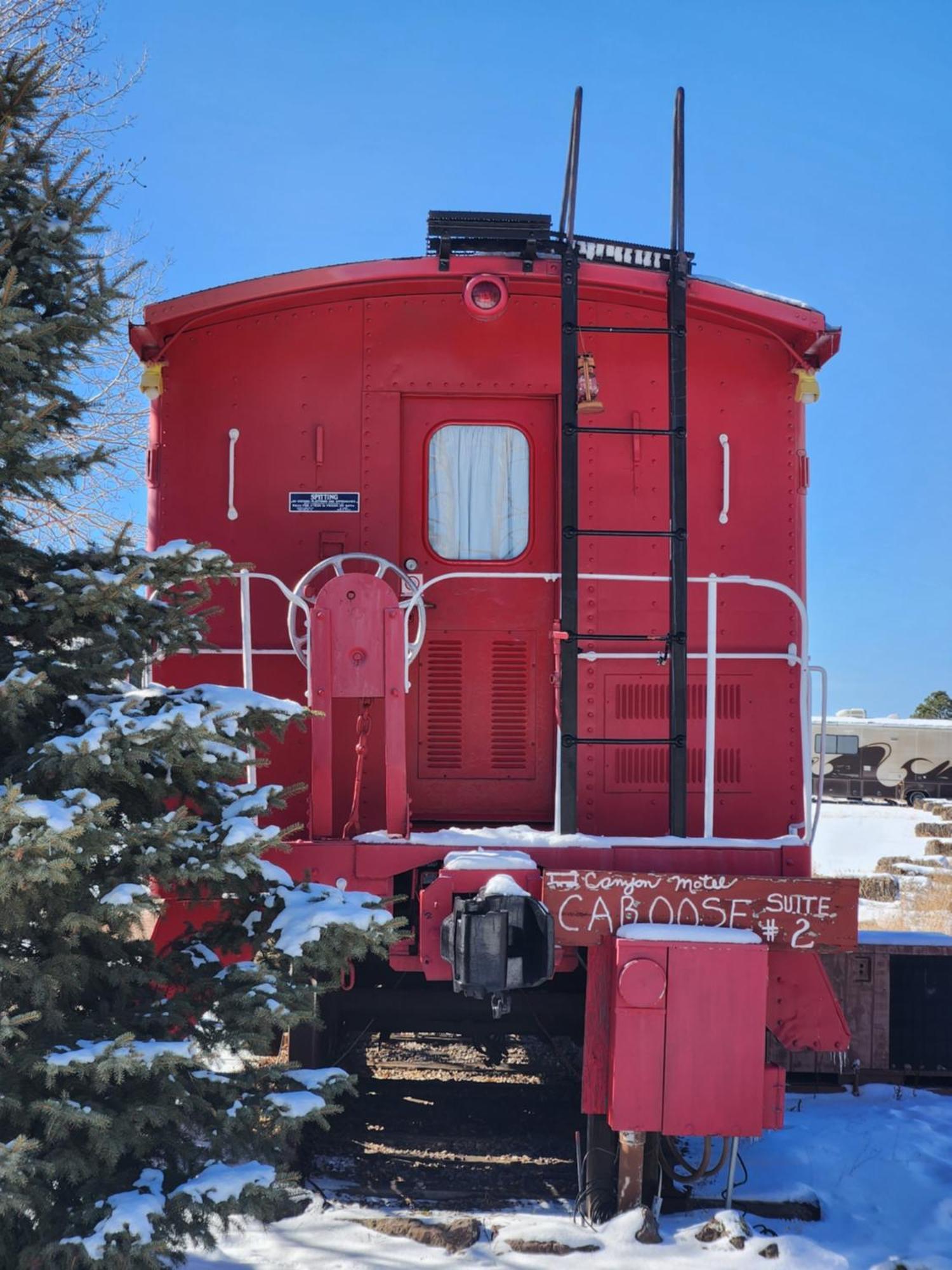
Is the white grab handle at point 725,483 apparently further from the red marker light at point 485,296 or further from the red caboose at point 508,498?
the red marker light at point 485,296

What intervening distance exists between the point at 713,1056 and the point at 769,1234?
85 cm

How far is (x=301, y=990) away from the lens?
12.6ft

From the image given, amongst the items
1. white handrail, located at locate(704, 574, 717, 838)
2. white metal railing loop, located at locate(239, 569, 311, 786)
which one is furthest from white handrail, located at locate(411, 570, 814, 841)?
white metal railing loop, located at locate(239, 569, 311, 786)

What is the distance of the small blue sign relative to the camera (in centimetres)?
560

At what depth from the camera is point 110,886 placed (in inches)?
142

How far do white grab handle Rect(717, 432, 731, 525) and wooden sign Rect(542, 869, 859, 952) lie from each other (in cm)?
190

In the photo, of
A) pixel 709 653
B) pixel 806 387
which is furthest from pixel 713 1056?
pixel 806 387

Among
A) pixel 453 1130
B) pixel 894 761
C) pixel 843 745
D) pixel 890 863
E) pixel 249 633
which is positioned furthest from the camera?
pixel 843 745

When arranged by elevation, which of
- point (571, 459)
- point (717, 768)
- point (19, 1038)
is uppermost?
point (571, 459)

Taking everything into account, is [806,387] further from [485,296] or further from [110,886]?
[110,886]

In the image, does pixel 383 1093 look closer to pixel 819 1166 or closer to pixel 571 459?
pixel 819 1166

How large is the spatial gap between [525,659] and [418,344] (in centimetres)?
164

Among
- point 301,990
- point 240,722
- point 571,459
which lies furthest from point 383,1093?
point 571,459

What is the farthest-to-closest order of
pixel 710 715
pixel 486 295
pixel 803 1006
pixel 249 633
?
1. pixel 486 295
2. pixel 710 715
3. pixel 249 633
4. pixel 803 1006
